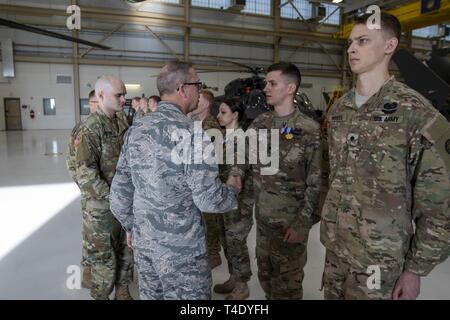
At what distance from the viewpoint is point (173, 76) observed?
5.28 feet

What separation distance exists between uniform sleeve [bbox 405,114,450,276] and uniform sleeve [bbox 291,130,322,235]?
74cm

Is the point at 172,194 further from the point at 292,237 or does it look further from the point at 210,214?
the point at 210,214

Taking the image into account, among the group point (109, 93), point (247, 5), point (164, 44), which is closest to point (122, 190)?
point (109, 93)

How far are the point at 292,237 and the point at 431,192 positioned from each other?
929 mm

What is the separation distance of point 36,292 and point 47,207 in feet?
8.15

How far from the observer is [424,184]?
4.31ft

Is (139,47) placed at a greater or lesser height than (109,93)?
greater

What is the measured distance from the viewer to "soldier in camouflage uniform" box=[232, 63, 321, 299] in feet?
7.09

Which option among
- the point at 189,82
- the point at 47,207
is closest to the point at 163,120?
the point at 189,82

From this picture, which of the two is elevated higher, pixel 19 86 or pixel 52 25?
pixel 52 25

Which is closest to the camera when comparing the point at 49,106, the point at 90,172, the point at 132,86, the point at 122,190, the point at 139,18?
the point at 122,190

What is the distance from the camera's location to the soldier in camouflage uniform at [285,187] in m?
2.16
